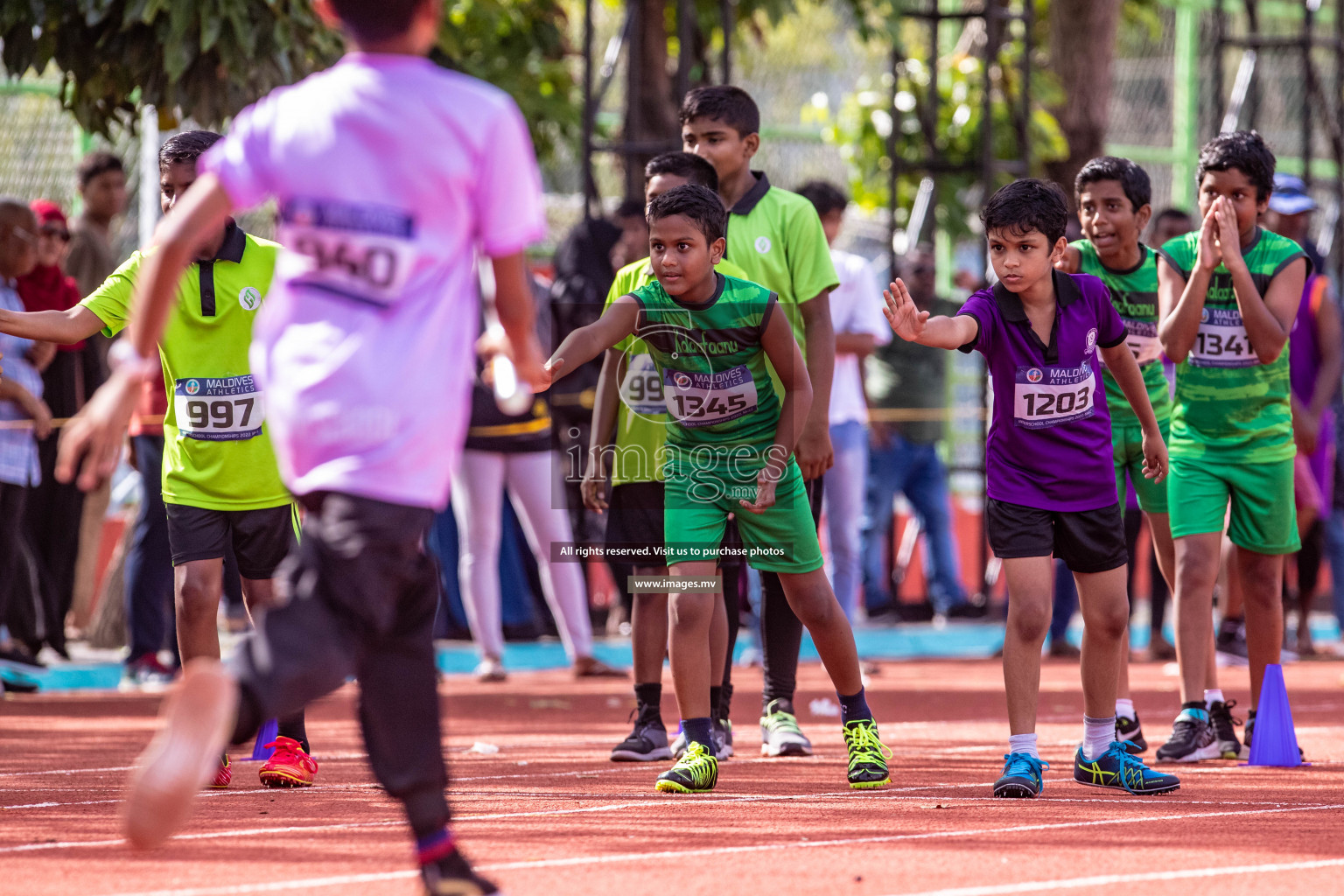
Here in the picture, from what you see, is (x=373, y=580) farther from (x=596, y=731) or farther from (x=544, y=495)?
(x=544, y=495)

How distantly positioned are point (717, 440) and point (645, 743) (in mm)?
1220

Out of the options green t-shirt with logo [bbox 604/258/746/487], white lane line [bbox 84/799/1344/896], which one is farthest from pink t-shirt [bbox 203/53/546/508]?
green t-shirt with logo [bbox 604/258/746/487]

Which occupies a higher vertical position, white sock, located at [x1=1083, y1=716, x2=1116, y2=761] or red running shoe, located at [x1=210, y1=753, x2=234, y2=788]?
white sock, located at [x1=1083, y1=716, x2=1116, y2=761]

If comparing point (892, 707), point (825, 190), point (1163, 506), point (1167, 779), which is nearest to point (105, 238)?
point (825, 190)

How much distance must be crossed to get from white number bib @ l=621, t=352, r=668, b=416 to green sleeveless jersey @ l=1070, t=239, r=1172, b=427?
5.24ft

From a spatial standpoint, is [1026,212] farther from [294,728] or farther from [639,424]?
[294,728]

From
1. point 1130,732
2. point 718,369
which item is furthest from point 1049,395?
point 1130,732

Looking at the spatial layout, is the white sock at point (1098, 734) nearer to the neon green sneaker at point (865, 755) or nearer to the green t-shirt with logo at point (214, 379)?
the neon green sneaker at point (865, 755)

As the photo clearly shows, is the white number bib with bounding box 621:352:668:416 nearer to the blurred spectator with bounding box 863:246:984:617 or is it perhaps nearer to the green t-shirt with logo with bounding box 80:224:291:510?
the green t-shirt with logo with bounding box 80:224:291:510

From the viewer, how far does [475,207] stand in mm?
3438

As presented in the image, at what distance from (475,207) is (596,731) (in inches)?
167

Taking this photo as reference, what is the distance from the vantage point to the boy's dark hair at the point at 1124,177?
6.24 meters

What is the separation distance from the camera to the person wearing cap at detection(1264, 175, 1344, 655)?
828 centimetres

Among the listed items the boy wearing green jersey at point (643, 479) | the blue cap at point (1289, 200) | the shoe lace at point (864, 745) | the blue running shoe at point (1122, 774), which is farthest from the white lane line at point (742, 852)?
the blue cap at point (1289, 200)
